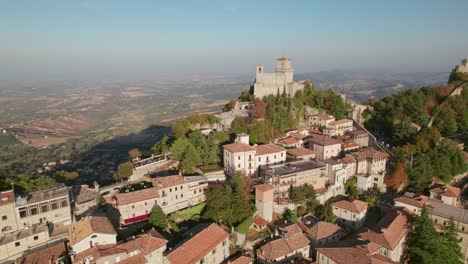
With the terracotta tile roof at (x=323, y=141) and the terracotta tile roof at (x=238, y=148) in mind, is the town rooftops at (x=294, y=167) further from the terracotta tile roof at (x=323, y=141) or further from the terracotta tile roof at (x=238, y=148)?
the terracotta tile roof at (x=323, y=141)

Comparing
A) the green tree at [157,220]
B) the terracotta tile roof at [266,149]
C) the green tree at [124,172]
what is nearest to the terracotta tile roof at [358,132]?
the terracotta tile roof at [266,149]

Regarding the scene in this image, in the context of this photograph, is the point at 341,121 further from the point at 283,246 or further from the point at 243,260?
the point at 243,260

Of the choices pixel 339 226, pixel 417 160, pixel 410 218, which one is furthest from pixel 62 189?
pixel 417 160

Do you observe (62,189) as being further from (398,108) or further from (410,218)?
(398,108)

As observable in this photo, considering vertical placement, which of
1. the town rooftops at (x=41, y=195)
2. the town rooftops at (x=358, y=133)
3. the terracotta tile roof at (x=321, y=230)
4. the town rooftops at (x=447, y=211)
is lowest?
the terracotta tile roof at (x=321, y=230)

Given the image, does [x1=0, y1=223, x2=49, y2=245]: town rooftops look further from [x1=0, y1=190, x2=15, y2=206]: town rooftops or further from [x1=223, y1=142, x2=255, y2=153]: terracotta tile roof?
[x1=223, y1=142, x2=255, y2=153]: terracotta tile roof

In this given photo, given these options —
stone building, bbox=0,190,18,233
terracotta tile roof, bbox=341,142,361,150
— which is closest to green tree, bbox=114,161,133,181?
stone building, bbox=0,190,18,233
